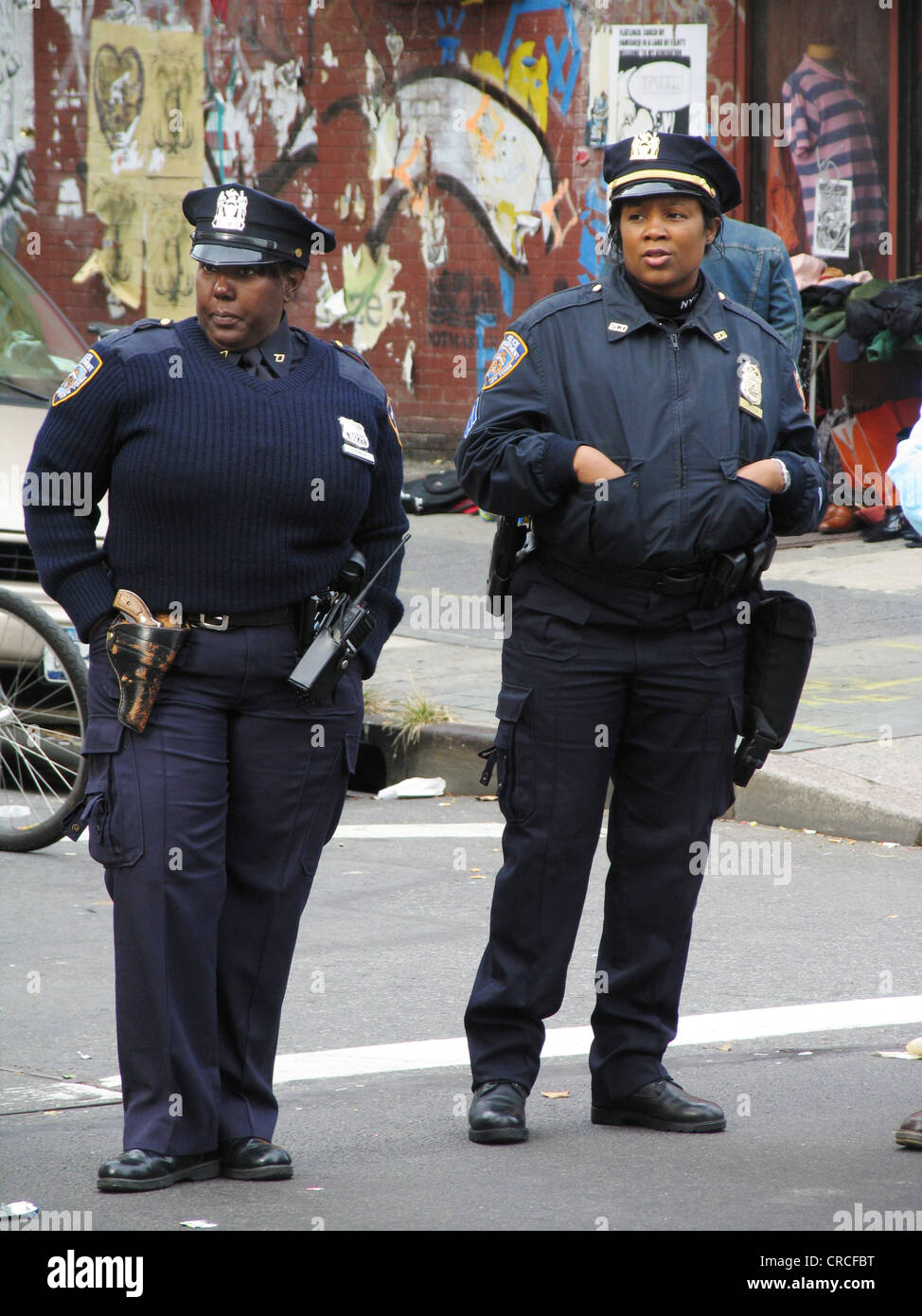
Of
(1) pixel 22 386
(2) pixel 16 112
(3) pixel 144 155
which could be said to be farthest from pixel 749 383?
(2) pixel 16 112

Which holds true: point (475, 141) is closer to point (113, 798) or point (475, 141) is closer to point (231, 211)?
point (231, 211)

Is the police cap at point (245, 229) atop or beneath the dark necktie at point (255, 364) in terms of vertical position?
atop

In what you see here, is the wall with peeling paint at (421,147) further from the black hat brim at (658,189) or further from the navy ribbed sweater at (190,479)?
the navy ribbed sweater at (190,479)

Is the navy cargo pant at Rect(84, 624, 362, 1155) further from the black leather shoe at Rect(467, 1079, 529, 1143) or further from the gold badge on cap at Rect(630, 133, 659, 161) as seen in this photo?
the gold badge on cap at Rect(630, 133, 659, 161)

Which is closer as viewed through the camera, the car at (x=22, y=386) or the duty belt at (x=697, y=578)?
the duty belt at (x=697, y=578)

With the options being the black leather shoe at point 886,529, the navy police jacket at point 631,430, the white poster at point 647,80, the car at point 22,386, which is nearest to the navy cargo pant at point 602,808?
the navy police jacket at point 631,430

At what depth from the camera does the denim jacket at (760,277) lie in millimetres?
7949

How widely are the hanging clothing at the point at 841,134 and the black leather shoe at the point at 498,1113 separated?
9.41m

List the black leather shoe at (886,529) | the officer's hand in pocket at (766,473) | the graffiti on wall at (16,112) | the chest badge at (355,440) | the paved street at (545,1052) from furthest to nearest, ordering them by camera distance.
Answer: the graffiti on wall at (16,112), the black leather shoe at (886,529), the officer's hand in pocket at (766,473), the chest badge at (355,440), the paved street at (545,1052)

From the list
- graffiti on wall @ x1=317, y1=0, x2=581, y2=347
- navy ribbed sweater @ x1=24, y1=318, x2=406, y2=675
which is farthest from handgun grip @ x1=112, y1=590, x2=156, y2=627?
graffiti on wall @ x1=317, y1=0, x2=581, y2=347

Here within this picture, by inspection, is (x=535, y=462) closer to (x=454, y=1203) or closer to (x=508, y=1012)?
(x=508, y=1012)

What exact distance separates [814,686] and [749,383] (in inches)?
188
